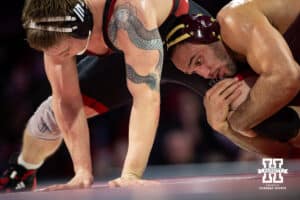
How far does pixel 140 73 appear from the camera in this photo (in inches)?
89.5

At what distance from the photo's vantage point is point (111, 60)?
2613 mm

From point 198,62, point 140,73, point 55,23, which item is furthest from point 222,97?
point 55,23

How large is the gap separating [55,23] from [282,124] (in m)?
1.01

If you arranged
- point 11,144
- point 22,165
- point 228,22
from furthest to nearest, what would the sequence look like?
point 11,144 < point 22,165 < point 228,22

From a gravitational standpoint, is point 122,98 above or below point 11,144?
above

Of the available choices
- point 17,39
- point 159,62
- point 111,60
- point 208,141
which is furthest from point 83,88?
point 208,141

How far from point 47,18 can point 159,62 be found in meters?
0.43

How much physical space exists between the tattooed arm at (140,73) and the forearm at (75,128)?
31 cm

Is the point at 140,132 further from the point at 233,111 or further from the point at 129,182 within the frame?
the point at 233,111

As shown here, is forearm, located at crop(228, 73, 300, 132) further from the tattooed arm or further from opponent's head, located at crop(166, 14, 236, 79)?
the tattooed arm

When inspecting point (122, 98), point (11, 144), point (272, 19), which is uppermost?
point (272, 19)

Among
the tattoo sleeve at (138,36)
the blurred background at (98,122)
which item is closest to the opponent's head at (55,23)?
Answer: the tattoo sleeve at (138,36)

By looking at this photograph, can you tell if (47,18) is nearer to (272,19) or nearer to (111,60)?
(111,60)

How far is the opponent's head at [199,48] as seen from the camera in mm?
2521
